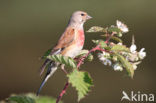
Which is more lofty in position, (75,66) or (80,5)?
(75,66)

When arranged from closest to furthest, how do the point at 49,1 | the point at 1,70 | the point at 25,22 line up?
the point at 1,70
the point at 25,22
the point at 49,1

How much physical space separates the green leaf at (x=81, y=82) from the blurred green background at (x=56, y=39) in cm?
627

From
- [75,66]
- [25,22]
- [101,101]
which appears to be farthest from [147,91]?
[75,66]

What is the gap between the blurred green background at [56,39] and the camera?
351 inches

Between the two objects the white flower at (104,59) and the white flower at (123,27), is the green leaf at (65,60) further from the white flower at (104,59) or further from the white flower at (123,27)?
the white flower at (123,27)

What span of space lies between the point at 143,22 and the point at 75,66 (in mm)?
9092

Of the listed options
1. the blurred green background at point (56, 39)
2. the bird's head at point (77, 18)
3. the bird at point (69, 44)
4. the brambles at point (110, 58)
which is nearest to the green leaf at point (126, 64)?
the brambles at point (110, 58)

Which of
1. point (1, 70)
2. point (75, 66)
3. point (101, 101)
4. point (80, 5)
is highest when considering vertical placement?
point (75, 66)

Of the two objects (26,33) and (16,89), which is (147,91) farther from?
(26,33)

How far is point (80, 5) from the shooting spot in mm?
11148

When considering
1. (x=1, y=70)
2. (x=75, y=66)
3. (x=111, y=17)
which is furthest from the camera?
(x=111, y=17)

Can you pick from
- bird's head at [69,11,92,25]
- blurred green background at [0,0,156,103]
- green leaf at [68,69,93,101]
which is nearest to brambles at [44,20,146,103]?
green leaf at [68,69,93,101]

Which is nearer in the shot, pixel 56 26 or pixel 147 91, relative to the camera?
pixel 147 91

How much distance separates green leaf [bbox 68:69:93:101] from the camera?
6.10 ft
